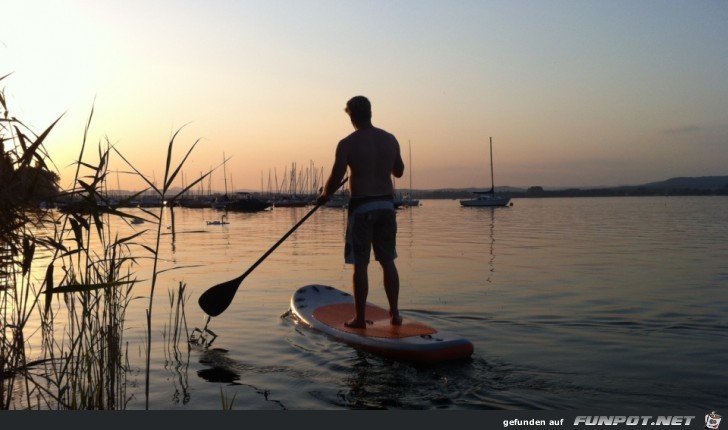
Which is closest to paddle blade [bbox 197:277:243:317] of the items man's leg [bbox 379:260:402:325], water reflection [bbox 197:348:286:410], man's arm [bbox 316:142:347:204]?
water reflection [bbox 197:348:286:410]

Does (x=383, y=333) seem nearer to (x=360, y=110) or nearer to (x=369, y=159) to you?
(x=369, y=159)

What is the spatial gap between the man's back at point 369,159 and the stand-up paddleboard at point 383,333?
1.40 metres

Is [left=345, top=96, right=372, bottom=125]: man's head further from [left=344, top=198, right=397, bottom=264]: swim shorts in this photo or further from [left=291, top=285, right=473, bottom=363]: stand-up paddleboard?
[left=291, top=285, right=473, bottom=363]: stand-up paddleboard

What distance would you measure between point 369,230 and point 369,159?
72 centimetres

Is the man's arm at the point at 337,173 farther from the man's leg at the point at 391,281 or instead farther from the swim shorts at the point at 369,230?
the man's leg at the point at 391,281

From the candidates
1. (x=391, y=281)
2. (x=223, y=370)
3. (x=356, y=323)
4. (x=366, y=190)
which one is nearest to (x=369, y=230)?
(x=366, y=190)

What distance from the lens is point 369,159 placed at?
646 cm

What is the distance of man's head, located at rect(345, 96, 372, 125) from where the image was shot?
6.54 metres

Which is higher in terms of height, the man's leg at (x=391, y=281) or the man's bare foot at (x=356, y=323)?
the man's leg at (x=391, y=281)

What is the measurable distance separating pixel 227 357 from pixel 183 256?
13310 mm

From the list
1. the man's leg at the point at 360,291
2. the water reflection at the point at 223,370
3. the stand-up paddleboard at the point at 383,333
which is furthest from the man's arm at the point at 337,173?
the water reflection at the point at 223,370

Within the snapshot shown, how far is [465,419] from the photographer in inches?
161

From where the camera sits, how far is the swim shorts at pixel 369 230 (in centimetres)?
649

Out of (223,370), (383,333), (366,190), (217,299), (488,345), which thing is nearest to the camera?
(223,370)
